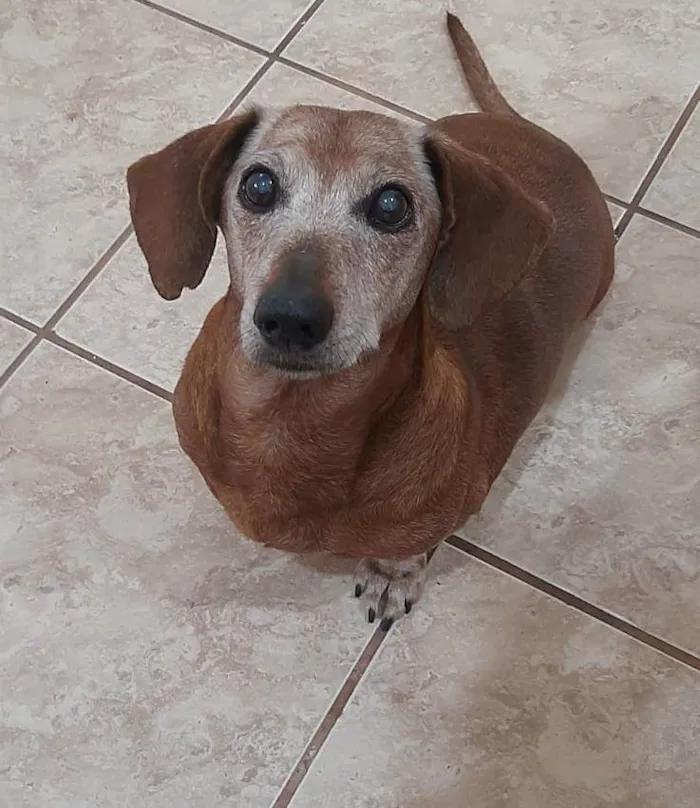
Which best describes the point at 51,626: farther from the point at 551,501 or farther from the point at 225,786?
the point at 551,501

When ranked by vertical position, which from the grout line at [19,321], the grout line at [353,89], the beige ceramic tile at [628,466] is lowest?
the grout line at [19,321]

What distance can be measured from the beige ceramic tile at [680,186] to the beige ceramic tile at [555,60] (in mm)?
38

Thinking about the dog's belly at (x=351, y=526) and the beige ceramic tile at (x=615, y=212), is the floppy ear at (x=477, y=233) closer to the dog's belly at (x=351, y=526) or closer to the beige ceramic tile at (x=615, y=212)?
the dog's belly at (x=351, y=526)

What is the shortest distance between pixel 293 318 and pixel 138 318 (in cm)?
84

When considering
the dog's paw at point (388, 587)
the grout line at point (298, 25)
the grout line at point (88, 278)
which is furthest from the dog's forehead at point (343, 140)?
the grout line at point (298, 25)

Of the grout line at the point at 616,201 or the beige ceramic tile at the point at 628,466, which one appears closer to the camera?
the beige ceramic tile at the point at 628,466

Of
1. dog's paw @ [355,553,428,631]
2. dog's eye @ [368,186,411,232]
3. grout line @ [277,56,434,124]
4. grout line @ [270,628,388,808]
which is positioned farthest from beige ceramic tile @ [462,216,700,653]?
dog's eye @ [368,186,411,232]

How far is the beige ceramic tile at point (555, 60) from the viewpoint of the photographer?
224 cm

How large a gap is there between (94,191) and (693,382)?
1.11m

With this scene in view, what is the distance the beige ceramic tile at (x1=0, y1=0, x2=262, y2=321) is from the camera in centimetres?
207

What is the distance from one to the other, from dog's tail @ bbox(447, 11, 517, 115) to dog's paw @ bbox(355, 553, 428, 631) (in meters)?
0.85

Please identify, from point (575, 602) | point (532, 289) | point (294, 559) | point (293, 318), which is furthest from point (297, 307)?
point (575, 602)

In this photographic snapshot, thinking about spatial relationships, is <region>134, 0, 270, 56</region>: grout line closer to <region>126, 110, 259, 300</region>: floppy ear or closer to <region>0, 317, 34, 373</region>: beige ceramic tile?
<region>0, 317, 34, 373</region>: beige ceramic tile

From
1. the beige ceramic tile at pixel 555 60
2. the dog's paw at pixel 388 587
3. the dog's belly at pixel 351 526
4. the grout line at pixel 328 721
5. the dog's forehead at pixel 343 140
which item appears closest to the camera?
the dog's forehead at pixel 343 140
